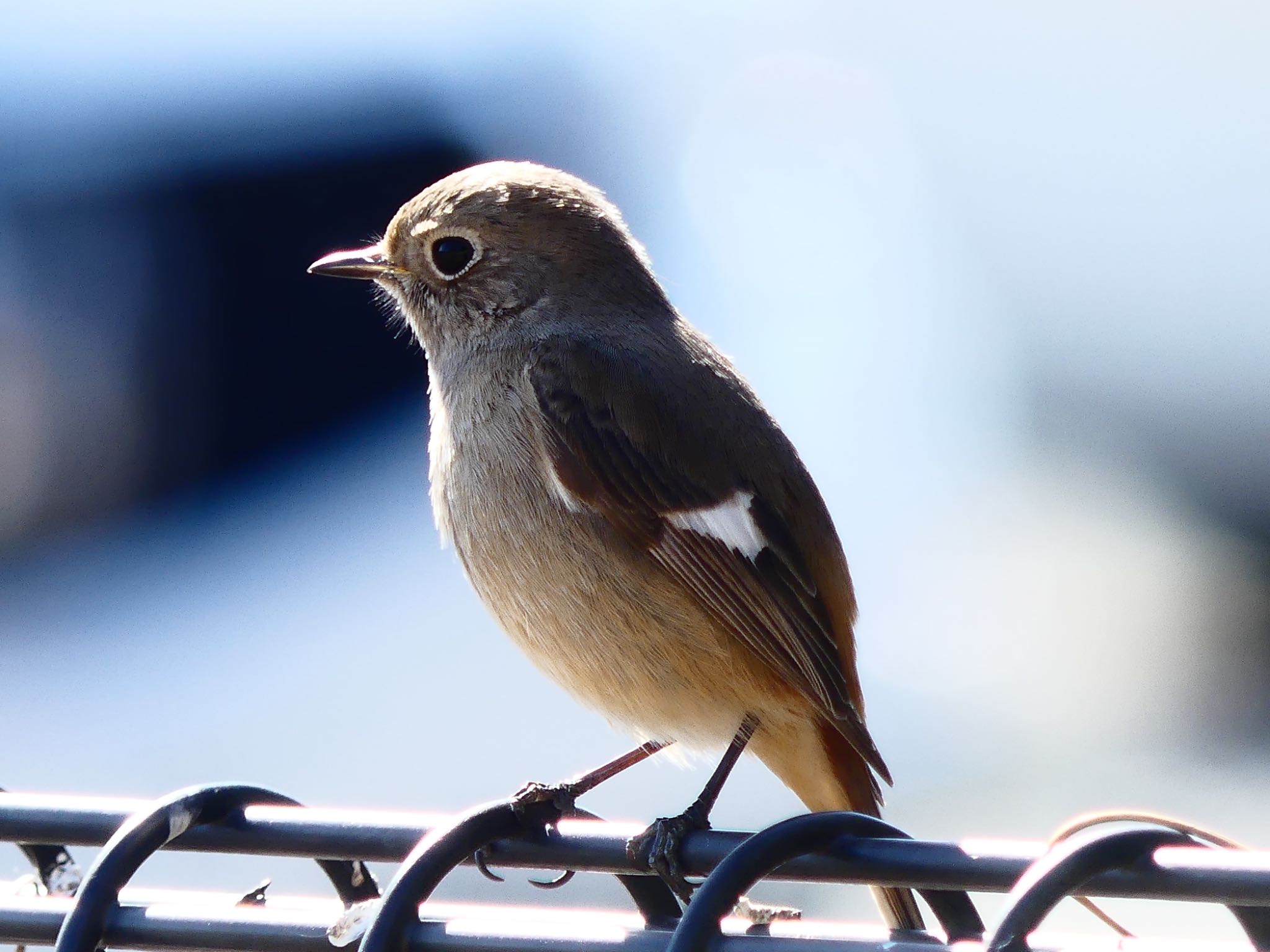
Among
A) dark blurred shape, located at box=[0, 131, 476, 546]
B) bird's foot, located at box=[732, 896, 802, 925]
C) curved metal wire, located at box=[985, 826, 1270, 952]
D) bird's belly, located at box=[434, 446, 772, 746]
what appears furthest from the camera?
dark blurred shape, located at box=[0, 131, 476, 546]

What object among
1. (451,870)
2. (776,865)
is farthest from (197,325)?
(776,865)

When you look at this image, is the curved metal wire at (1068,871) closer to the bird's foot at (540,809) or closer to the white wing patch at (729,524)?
the bird's foot at (540,809)

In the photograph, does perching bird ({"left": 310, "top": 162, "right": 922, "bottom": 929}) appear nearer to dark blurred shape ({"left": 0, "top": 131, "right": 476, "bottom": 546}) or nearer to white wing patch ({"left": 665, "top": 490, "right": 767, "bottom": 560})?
white wing patch ({"left": 665, "top": 490, "right": 767, "bottom": 560})

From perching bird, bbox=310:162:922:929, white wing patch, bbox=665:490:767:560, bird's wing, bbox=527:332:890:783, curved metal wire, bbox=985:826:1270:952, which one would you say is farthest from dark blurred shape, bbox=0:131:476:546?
curved metal wire, bbox=985:826:1270:952

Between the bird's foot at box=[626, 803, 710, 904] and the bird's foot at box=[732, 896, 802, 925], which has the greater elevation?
the bird's foot at box=[626, 803, 710, 904]

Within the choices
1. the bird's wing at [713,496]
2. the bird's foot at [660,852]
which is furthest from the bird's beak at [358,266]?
the bird's foot at [660,852]

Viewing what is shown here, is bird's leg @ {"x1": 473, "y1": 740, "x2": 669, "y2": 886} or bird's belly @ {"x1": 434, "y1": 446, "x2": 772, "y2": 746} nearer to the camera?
bird's leg @ {"x1": 473, "y1": 740, "x2": 669, "y2": 886}
